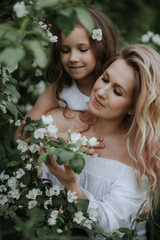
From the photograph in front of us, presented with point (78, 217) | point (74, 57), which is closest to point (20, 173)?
point (78, 217)

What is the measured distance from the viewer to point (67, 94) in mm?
2787

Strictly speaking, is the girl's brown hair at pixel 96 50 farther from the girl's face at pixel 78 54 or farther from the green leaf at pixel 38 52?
the green leaf at pixel 38 52

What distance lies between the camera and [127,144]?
89.7 inches

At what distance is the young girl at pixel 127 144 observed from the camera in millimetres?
2133

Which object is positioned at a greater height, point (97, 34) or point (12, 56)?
point (12, 56)

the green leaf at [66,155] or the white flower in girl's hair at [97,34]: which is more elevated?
the white flower in girl's hair at [97,34]

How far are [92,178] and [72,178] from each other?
511 mm

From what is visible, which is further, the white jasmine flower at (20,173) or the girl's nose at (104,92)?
the girl's nose at (104,92)

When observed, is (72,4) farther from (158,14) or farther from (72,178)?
(158,14)

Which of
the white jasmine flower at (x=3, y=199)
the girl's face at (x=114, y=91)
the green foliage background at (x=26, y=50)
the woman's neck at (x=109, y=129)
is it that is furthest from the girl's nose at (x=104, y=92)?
the white jasmine flower at (x=3, y=199)

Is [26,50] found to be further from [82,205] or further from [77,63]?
[77,63]

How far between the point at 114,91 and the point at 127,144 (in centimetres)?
43

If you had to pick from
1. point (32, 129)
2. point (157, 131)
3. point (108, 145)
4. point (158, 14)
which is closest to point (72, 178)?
point (32, 129)

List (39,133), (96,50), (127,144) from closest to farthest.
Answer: (39,133) → (127,144) → (96,50)
